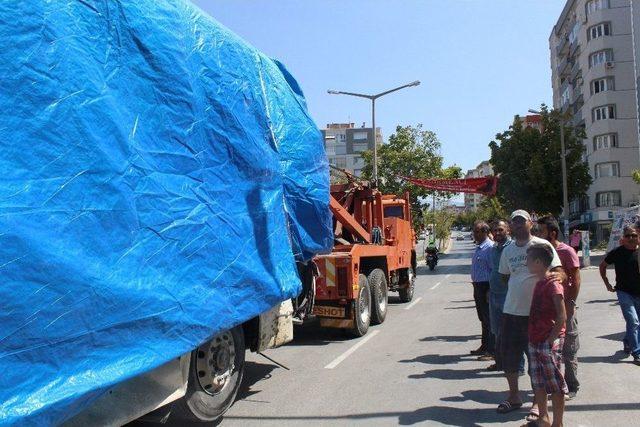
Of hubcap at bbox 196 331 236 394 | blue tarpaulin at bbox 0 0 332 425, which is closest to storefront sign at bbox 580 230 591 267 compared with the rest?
blue tarpaulin at bbox 0 0 332 425

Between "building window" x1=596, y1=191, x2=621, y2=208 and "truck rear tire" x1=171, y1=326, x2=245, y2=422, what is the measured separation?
50.8 m

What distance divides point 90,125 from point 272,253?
229cm

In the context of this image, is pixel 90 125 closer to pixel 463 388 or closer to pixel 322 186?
pixel 322 186

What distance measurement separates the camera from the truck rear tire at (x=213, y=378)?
4922mm

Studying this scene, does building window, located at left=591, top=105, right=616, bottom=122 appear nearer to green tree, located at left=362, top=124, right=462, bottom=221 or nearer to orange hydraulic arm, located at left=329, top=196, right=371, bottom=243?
green tree, located at left=362, top=124, right=462, bottom=221

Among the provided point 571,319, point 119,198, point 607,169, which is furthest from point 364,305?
point 607,169

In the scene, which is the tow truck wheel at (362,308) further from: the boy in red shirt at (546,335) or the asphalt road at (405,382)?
the boy in red shirt at (546,335)

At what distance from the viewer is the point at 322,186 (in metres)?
7.00

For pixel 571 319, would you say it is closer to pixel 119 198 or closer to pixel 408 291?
pixel 119 198

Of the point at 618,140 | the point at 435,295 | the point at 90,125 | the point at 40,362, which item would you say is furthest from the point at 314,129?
the point at 618,140

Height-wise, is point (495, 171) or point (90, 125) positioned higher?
point (495, 171)

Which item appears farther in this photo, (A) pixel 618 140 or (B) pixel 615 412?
(A) pixel 618 140

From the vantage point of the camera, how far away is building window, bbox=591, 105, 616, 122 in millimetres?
50469

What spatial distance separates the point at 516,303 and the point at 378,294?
19.8ft
